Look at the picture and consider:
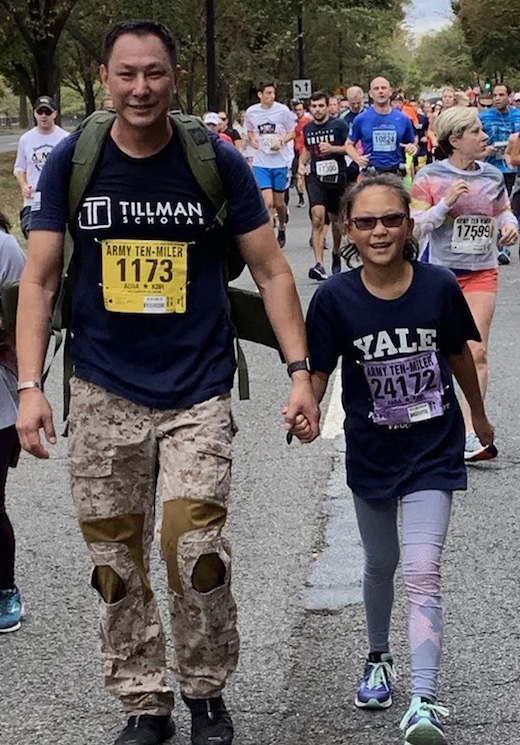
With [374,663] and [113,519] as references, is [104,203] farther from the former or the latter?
[374,663]

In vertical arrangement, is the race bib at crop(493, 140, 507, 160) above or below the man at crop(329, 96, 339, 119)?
below

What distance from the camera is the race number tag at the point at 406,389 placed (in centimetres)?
406

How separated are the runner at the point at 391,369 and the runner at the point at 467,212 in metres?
2.60

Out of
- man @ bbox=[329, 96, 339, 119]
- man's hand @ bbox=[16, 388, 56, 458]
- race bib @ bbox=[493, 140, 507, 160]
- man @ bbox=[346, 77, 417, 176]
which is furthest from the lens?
man @ bbox=[329, 96, 339, 119]

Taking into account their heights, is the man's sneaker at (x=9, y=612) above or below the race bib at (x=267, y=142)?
below

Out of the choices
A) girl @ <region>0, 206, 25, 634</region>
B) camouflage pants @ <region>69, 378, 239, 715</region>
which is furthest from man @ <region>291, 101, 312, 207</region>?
camouflage pants @ <region>69, 378, 239, 715</region>

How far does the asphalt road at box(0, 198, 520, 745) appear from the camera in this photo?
4.15 meters

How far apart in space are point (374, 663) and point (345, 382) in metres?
0.86

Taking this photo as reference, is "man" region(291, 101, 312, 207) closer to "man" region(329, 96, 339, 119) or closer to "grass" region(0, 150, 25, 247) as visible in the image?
"man" region(329, 96, 339, 119)

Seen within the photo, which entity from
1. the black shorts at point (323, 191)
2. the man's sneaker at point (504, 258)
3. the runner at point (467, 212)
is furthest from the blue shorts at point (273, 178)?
the runner at point (467, 212)

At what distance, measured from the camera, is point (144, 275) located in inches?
151

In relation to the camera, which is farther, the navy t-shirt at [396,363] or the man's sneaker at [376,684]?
the man's sneaker at [376,684]

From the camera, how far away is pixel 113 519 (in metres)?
3.89

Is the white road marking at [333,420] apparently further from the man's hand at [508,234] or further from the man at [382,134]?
the man at [382,134]
